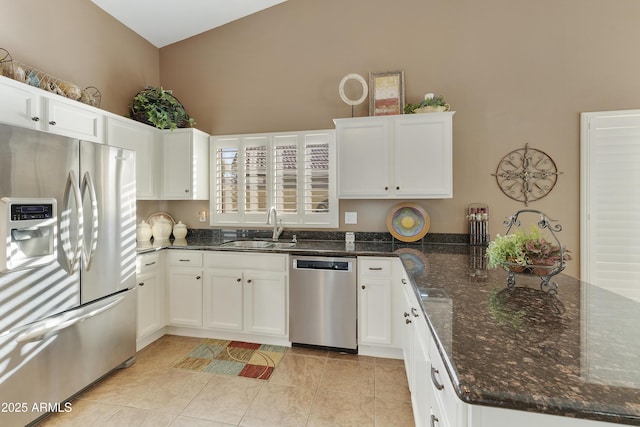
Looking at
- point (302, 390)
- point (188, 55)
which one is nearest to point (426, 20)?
point (188, 55)

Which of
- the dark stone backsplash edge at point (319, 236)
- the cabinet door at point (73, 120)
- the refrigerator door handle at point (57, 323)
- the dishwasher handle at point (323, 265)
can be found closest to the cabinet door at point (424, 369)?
the dishwasher handle at point (323, 265)

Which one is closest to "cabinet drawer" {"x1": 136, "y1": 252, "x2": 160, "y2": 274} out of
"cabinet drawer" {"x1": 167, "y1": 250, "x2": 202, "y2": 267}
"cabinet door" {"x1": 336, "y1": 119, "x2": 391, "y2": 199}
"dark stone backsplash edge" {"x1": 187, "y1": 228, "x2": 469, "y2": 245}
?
"cabinet drawer" {"x1": 167, "y1": 250, "x2": 202, "y2": 267}

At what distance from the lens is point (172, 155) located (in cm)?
311

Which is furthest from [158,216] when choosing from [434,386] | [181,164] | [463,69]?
[463,69]

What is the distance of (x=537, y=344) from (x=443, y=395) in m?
0.33

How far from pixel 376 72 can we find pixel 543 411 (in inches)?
120

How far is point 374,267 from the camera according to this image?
2414mm

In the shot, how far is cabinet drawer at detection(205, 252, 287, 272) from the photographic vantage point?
259 centimetres

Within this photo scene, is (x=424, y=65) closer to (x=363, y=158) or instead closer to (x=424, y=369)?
(x=363, y=158)

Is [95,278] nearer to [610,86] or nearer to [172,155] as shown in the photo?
[172,155]

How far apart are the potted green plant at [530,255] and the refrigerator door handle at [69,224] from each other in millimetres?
2505

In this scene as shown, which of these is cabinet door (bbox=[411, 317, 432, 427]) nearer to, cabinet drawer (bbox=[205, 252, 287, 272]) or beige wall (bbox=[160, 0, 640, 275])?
cabinet drawer (bbox=[205, 252, 287, 272])

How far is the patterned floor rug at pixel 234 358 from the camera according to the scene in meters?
2.27

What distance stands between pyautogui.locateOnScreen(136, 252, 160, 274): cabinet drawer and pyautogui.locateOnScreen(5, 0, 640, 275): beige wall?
834 millimetres
